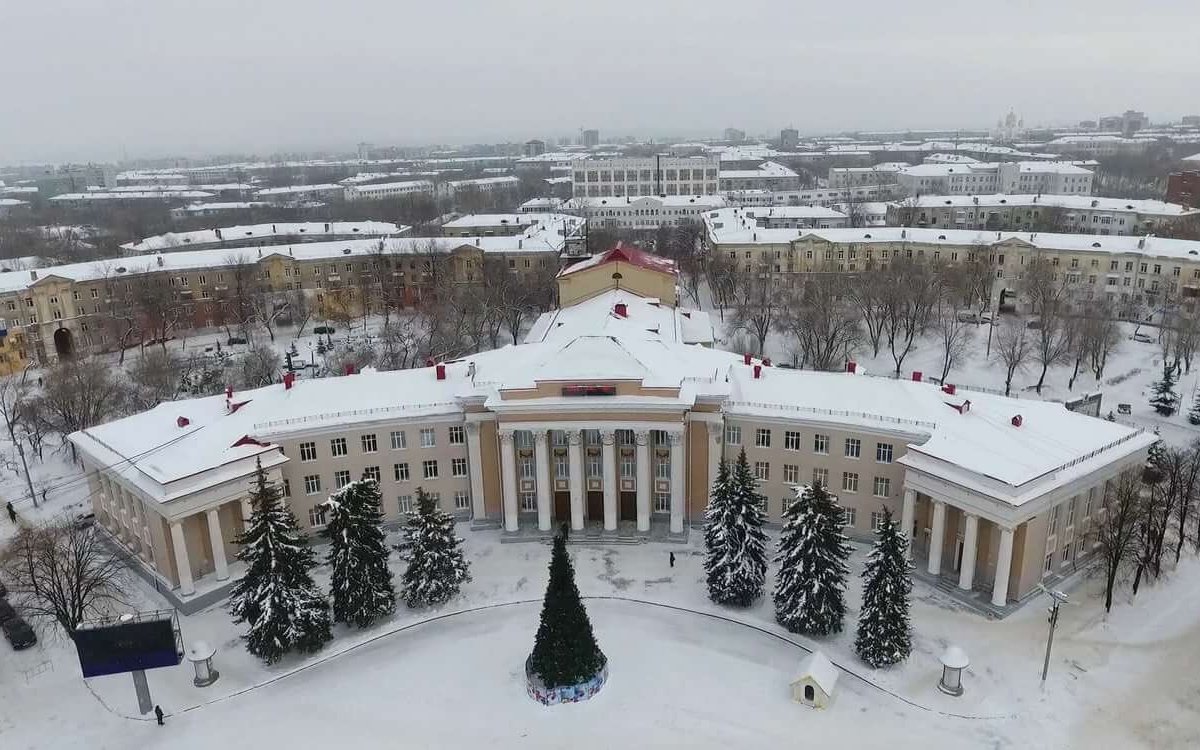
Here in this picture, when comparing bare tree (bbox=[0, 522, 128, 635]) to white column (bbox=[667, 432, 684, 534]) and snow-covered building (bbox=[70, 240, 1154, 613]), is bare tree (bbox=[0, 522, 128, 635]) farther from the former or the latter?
white column (bbox=[667, 432, 684, 534])

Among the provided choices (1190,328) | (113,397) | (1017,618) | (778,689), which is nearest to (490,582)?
(778,689)

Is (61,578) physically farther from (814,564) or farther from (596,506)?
(814,564)

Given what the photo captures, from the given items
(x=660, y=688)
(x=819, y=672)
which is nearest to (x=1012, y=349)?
(x=819, y=672)

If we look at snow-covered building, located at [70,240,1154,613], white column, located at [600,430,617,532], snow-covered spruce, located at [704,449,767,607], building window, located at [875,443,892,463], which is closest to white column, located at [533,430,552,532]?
snow-covered building, located at [70,240,1154,613]

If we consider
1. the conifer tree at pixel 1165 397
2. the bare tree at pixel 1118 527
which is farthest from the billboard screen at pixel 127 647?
the conifer tree at pixel 1165 397

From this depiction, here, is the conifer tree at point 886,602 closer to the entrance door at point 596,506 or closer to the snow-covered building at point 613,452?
the snow-covered building at point 613,452

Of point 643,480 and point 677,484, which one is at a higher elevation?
point 643,480
